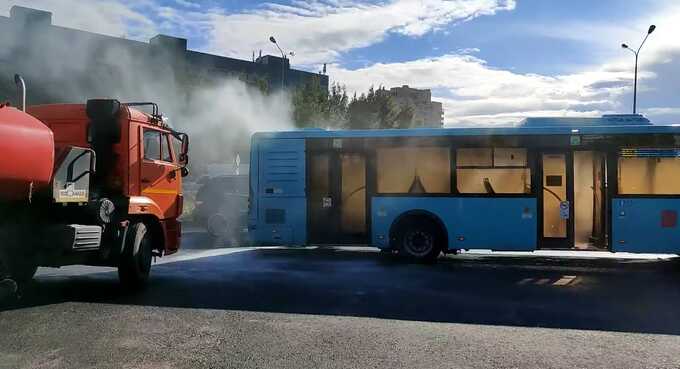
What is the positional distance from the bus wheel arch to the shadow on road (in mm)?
320

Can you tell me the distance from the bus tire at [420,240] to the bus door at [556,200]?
2066mm

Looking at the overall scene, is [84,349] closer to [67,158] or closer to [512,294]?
[67,158]

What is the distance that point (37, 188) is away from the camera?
6297 mm

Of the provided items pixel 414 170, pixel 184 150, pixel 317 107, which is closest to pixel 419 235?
pixel 414 170

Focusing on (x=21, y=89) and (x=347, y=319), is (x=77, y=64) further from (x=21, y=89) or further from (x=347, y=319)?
(x=347, y=319)

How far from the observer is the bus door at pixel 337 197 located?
457 inches

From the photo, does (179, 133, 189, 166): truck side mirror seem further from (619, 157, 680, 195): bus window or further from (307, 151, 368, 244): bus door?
(619, 157, 680, 195): bus window

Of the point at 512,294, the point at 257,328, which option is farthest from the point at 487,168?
the point at 257,328

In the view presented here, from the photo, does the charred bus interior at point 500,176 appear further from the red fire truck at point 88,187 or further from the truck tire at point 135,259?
the truck tire at point 135,259

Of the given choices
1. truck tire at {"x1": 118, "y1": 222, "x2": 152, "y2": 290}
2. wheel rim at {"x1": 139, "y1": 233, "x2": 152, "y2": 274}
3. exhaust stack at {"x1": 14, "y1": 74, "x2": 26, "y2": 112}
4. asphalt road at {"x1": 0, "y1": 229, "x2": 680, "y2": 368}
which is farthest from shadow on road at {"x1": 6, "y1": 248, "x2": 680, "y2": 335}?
exhaust stack at {"x1": 14, "y1": 74, "x2": 26, "y2": 112}

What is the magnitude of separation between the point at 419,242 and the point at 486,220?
1.42 metres

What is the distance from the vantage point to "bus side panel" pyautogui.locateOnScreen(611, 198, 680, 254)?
10.2m

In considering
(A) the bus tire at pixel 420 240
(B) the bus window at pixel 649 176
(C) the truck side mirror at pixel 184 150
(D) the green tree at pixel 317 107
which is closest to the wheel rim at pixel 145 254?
(C) the truck side mirror at pixel 184 150

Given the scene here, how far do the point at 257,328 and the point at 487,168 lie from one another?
263 inches
